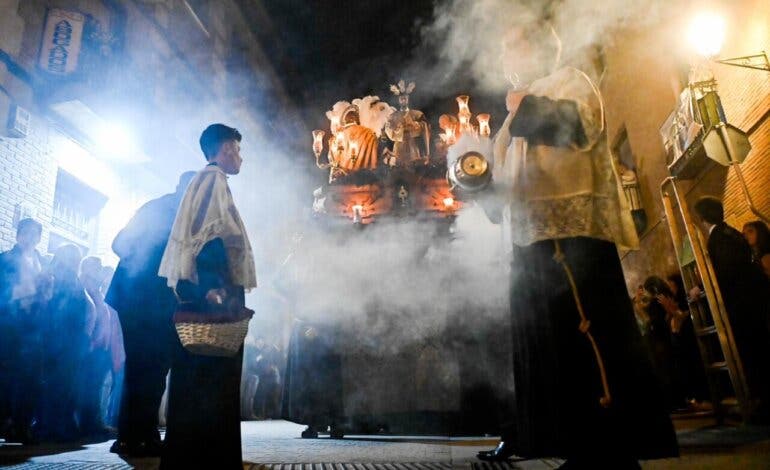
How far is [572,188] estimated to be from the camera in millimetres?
2127

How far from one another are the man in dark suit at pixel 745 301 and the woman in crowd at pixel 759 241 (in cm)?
15

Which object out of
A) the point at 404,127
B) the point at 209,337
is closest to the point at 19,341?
the point at 209,337

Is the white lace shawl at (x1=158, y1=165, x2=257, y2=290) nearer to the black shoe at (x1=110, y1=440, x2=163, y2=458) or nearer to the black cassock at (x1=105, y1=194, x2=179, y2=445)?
the black cassock at (x1=105, y1=194, x2=179, y2=445)

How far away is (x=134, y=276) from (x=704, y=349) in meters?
6.33

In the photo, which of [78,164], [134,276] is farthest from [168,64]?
[134,276]

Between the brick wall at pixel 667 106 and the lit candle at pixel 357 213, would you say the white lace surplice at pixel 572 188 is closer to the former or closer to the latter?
the lit candle at pixel 357 213

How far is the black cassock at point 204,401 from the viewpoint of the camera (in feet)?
7.70

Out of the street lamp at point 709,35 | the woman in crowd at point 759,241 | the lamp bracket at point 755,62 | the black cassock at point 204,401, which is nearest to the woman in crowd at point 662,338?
the woman in crowd at point 759,241

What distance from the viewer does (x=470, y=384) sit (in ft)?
13.9

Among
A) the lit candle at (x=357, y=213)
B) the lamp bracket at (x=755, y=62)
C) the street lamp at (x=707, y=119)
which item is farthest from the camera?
the street lamp at (x=707, y=119)

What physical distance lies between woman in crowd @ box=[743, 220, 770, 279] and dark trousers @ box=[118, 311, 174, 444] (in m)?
6.58

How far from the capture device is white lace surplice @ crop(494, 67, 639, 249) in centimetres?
210

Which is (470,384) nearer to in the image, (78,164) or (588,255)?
(588,255)

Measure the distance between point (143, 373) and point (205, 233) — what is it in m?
1.88
